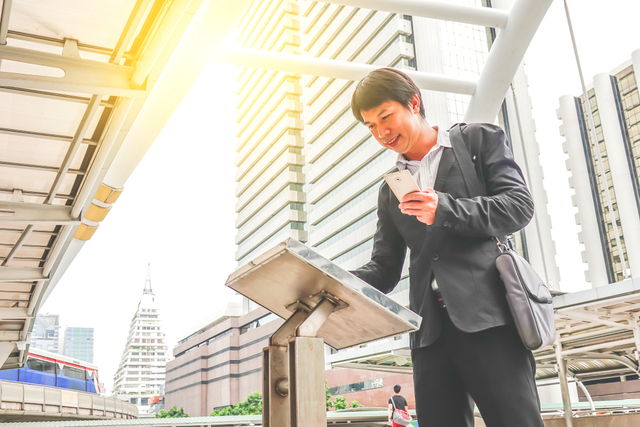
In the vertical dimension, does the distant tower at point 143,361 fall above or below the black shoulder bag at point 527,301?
above

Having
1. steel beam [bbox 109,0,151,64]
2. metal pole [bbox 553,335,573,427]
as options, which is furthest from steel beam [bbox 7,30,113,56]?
metal pole [bbox 553,335,573,427]

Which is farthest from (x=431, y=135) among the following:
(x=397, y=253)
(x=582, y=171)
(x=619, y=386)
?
(x=582, y=171)

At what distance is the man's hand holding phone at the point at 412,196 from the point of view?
→ 1.32 meters

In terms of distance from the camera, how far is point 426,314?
1.53m

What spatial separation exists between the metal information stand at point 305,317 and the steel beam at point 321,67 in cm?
391

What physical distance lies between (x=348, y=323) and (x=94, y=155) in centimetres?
588

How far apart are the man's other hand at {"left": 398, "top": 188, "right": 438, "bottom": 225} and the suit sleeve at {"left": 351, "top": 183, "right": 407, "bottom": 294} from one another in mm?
458

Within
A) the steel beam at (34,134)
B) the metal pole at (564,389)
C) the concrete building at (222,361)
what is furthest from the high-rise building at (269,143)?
the steel beam at (34,134)

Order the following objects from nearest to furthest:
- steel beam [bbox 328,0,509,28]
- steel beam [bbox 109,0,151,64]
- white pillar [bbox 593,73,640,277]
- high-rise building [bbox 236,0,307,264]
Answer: steel beam [bbox 109,0,151,64]
steel beam [bbox 328,0,509,28]
white pillar [bbox 593,73,640,277]
high-rise building [bbox 236,0,307,264]

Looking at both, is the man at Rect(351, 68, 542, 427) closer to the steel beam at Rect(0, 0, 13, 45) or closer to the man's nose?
the man's nose

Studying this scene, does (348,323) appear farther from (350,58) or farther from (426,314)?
(350,58)

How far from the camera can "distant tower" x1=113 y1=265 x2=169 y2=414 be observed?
391ft

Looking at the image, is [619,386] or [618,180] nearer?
[619,386]

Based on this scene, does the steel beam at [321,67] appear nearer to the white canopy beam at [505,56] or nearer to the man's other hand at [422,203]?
the white canopy beam at [505,56]
